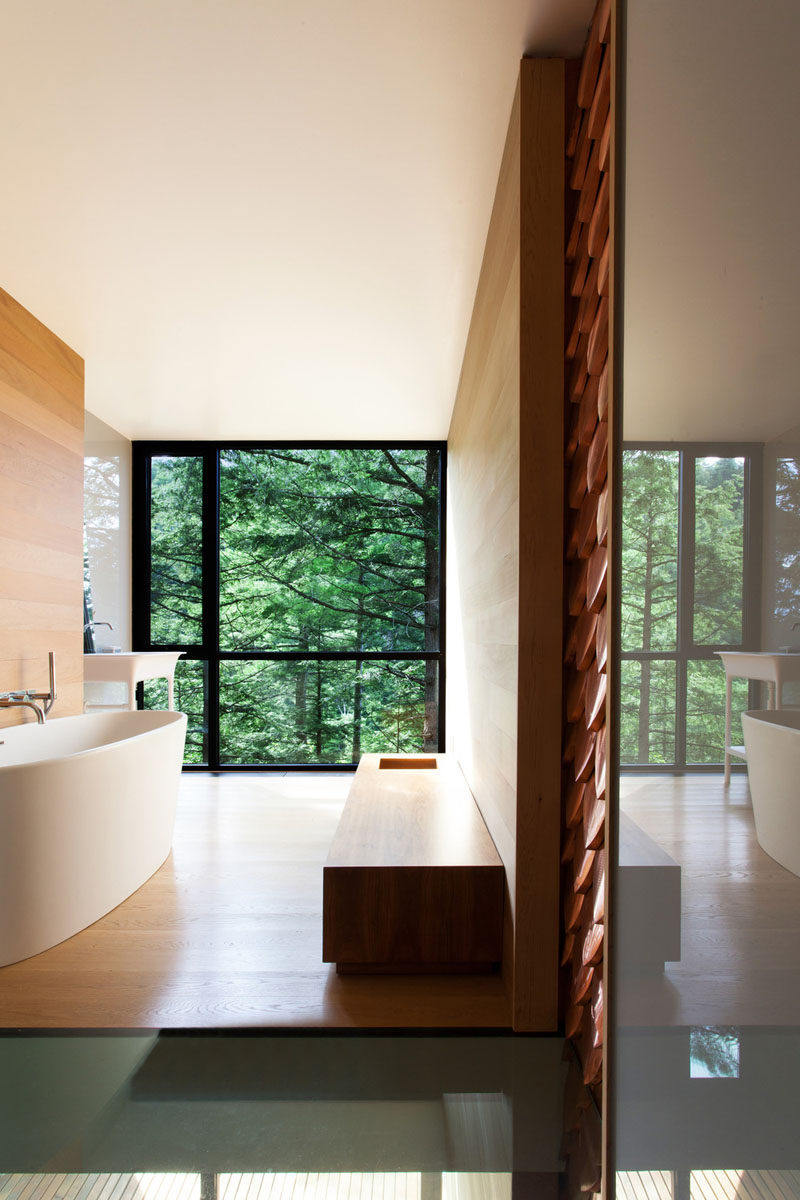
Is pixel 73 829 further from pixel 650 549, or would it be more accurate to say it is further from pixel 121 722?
pixel 650 549

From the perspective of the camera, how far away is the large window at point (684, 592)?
0.77m

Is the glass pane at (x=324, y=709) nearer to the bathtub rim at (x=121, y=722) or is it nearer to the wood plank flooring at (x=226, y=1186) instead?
the bathtub rim at (x=121, y=722)

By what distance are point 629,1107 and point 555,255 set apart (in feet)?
5.73

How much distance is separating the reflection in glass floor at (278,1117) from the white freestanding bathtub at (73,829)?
0.54 metres

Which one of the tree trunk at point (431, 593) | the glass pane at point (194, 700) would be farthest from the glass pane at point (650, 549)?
the glass pane at point (194, 700)

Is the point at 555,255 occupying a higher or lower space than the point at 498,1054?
higher

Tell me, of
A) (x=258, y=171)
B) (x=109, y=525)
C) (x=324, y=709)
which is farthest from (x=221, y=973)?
(x=109, y=525)

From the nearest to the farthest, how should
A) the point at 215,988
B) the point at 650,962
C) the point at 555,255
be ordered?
the point at 650,962
the point at 555,255
the point at 215,988

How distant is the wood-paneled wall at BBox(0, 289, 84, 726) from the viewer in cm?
311

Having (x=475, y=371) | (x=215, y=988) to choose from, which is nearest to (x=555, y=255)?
(x=475, y=371)

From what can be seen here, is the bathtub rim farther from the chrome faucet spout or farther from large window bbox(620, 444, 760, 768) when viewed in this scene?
large window bbox(620, 444, 760, 768)

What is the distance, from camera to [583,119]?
167 cm

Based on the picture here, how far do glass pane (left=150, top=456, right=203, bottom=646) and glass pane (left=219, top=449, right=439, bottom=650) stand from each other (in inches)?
8.2

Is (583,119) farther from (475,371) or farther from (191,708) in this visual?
(191,708)
